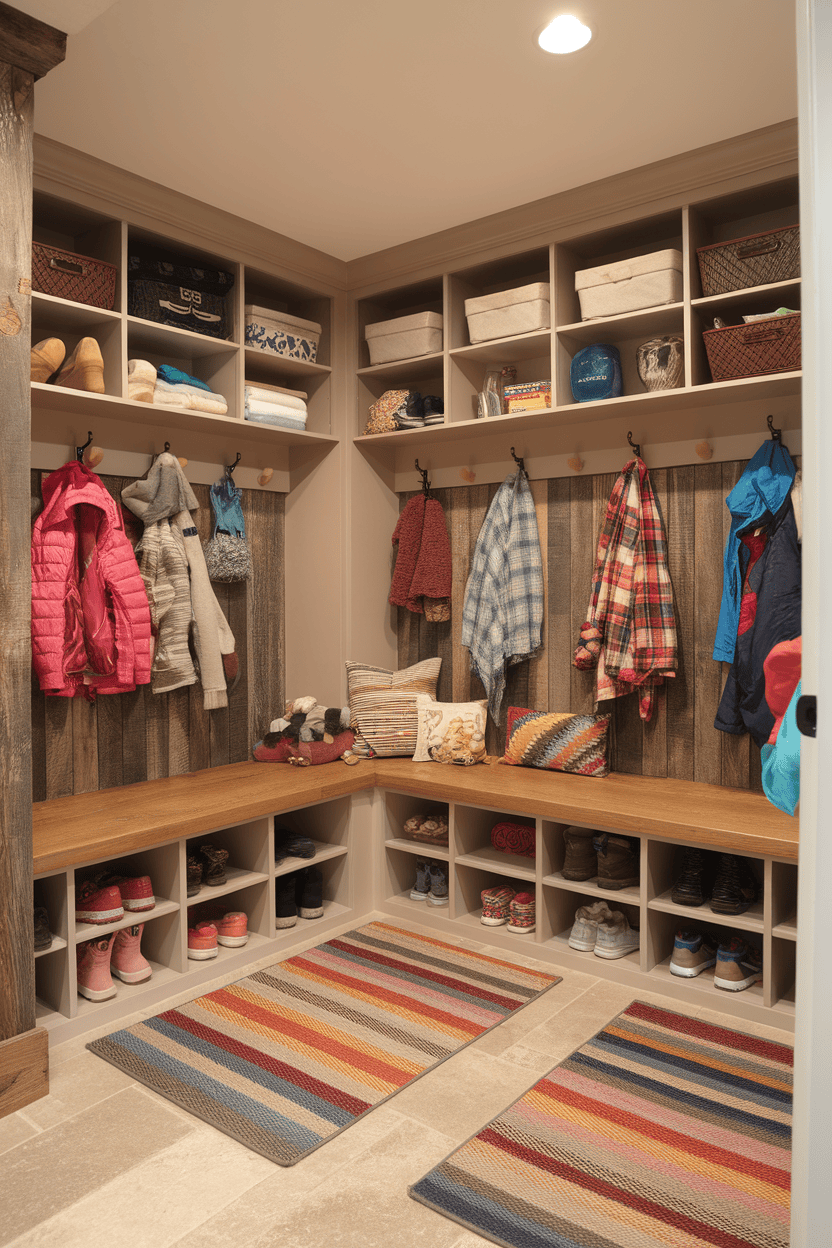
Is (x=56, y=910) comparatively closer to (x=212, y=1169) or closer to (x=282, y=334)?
(x=212, y=1169)

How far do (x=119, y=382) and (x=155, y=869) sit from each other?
1666 millimetres

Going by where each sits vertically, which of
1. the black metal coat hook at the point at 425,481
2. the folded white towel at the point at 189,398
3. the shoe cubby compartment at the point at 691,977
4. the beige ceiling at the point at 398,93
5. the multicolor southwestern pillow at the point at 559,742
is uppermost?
the beige ceiling at the point at 398,93

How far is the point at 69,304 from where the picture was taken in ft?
9.37

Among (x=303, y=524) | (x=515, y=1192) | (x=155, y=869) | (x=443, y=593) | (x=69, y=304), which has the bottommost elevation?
(x=515, y=1192)

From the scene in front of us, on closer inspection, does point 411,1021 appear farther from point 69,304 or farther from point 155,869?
point 69,304

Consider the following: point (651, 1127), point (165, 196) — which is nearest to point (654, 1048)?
point (651, 1127)

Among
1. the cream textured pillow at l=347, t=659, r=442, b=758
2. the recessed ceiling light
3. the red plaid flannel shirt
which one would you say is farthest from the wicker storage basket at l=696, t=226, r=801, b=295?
the cream textured pillow at l=347, t=659, r=442, b=758

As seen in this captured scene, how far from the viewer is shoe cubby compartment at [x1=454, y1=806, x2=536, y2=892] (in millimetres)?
3259

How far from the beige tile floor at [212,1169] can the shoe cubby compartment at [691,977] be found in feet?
1.71

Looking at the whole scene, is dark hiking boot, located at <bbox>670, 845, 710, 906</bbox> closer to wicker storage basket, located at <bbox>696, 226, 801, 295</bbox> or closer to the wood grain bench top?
the wood grain bench top

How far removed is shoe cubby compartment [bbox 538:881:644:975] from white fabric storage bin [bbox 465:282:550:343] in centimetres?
208

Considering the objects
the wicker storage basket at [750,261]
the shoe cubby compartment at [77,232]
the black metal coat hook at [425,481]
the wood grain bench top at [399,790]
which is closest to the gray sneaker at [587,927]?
the wood grain bench top at [399,790]

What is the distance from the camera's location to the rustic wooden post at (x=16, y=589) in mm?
2160

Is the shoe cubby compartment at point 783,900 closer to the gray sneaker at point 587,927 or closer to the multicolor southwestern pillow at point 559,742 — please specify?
the gray sneaker at point 587,927
